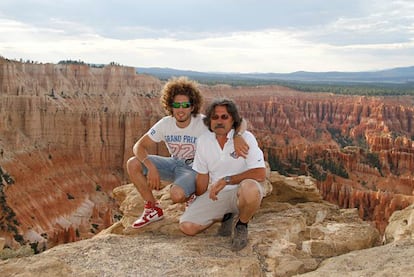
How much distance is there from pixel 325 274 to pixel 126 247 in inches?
79.3

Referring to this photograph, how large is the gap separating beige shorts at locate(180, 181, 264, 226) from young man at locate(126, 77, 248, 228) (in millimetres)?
201

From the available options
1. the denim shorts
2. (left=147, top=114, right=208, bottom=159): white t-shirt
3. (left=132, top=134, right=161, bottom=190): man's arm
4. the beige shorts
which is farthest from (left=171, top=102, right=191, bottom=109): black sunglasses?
the beige shorts

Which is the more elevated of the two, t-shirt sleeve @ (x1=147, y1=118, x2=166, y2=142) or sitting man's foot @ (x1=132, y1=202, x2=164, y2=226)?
t-shirt sleeve @ (x1=147, y1=118, x2=166, y2=142)

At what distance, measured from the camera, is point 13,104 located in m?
32.2

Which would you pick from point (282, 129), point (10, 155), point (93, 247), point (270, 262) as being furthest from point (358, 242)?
point (282, 129)

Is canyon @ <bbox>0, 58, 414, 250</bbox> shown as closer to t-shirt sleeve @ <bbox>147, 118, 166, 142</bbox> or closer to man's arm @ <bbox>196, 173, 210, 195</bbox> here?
t-shirt sleeve @ <bbox>147, 118, 166, 142</bbox>

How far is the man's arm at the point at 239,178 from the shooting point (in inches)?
184

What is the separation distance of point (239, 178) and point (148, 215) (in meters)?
1.44

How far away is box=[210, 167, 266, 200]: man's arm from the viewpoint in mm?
4680

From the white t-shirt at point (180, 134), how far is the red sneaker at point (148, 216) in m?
0.76

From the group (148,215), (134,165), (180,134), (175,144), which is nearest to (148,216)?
(148,215)

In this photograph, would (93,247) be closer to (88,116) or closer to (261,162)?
(261,162)

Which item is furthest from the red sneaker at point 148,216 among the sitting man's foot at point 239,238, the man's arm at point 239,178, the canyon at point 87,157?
the canyon at point 87,157

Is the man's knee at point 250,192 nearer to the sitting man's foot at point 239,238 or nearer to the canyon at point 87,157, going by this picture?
the sitting man's foot at point 239,238
